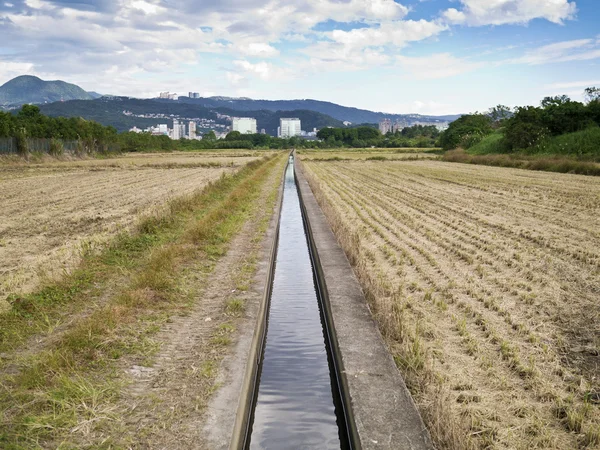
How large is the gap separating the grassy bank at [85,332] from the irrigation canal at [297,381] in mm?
1150

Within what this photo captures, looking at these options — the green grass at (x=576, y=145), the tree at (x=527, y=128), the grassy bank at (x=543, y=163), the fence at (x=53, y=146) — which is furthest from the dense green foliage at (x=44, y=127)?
the green grass at (x=576, y=145)

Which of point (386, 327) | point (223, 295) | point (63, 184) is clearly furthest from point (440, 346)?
point (63, 184)

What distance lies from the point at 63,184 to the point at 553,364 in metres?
24.3

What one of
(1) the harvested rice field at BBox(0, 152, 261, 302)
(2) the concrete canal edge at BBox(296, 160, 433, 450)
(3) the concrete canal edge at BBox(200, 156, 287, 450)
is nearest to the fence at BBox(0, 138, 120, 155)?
(1) the harvested rice field at BBox(0, 152, 261, 302)

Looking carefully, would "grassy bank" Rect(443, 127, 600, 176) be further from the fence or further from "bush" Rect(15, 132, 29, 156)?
the fence

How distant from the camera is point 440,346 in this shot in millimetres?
4902

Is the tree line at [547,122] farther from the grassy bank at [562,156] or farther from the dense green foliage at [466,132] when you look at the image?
the dense green foliage at [466,132]

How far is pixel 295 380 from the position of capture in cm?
490

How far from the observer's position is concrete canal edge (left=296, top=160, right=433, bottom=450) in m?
3.37

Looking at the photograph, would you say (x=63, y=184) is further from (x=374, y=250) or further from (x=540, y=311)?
(x=540, y=311)

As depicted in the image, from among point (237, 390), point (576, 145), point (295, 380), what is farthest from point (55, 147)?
point (237, 390)

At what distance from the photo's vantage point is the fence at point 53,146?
4251 centimetres

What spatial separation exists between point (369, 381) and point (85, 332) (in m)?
2.73

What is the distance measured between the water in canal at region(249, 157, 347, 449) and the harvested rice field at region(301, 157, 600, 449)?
2.47 ft
